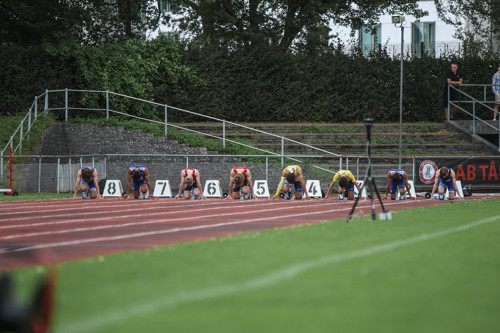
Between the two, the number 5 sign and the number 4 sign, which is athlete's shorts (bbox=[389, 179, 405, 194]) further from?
the number 5 sign

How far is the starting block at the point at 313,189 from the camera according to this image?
27109 millimetres

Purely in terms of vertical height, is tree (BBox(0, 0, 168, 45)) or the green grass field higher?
tree (BBox(0, 0, 168, 45))

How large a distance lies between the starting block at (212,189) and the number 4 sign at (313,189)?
116 inches

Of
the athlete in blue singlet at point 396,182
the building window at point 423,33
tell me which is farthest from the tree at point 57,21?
the building window at point 423,33

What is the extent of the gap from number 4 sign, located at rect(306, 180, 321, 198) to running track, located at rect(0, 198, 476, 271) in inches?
234

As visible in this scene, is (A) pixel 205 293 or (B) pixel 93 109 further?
(B) pixel 93 109

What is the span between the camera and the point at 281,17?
132 ft

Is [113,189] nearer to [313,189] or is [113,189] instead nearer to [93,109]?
[93,109]

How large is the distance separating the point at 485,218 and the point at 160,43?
83.7ft

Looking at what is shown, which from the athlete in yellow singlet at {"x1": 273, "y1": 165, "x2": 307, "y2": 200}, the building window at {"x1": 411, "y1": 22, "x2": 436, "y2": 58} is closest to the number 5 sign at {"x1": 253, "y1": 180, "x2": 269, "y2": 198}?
the athlete in yellow singlet at {"x1": 273, "y1": 165, "x2": 307, "y2": 200}

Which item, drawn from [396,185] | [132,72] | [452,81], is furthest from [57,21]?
[396,185]

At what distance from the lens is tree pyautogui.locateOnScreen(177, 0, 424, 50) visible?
128 feet

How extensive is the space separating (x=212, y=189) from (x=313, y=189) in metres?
3.35

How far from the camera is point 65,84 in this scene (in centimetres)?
3475
